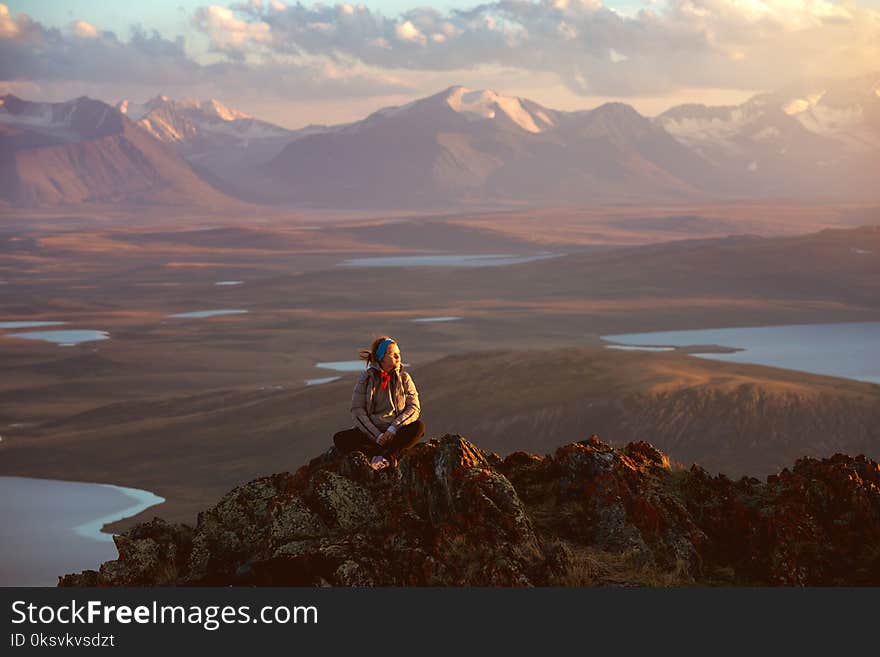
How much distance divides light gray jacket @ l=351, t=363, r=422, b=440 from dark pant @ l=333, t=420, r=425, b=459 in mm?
99

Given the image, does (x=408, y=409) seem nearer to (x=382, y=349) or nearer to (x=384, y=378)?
(x=384, y=378)

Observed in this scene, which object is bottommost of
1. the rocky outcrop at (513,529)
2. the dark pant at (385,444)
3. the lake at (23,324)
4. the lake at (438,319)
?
the lake at (23,324)

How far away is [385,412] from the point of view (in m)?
15.7

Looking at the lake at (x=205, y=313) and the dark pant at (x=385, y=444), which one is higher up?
the dark pant at (x=385, y=444)

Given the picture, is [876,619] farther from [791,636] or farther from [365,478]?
[365,478]

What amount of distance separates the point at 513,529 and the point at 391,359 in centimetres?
225

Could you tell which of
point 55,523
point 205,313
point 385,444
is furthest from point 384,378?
→ point 205,313

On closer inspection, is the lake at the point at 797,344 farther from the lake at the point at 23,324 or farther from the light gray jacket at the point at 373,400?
the light gray jacket at the point at 373,400

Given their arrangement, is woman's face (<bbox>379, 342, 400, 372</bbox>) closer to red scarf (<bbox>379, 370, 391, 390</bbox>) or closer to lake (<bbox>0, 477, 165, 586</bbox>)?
red scarf (<bbox>379, 370, 391, 390</bbox>)

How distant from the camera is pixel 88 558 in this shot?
205ft

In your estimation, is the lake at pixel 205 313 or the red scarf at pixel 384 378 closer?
the red scarf at pixel 384 378

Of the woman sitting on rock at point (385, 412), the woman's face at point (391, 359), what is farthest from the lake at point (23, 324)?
the woman's face at point (391, 359)

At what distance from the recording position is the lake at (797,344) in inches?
5108

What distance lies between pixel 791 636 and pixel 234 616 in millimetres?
4931
